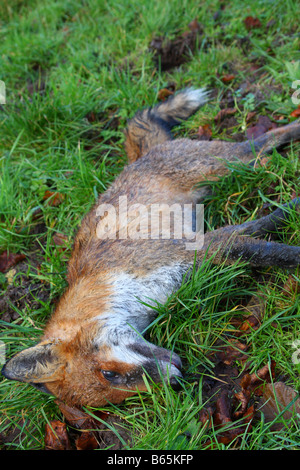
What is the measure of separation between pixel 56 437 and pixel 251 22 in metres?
5.43

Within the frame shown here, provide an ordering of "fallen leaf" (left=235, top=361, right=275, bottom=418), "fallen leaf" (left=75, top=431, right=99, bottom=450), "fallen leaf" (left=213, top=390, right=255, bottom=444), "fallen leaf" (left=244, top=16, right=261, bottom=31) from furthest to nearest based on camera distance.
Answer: "fallen leaf" (left=244, top=16, right=261, bottom=31) → "fallen leaf" (left=75, top=431, right=99, bottom=450) → "fallen leaf" (left=235, top=361, right=275, bottom=418) → "fallen leaf" (left=213, top=390, right=255, bottom=444)

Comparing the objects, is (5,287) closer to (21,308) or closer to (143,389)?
(21,308)

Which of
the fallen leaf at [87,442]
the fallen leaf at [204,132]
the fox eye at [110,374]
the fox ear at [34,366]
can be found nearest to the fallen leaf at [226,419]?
the fox eye at [110,374]

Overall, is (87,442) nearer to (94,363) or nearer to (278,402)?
(94,363)

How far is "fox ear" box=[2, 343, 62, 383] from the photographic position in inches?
126

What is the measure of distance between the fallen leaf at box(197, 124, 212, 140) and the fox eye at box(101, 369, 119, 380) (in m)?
3.00

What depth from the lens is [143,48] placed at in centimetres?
598

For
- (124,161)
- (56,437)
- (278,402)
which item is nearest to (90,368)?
(56,437)

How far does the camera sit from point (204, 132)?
495 centimetres

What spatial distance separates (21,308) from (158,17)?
4557 millimetres

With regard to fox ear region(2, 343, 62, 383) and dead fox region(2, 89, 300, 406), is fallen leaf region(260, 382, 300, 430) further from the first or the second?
fox ear region(2, 343, 62, 383)

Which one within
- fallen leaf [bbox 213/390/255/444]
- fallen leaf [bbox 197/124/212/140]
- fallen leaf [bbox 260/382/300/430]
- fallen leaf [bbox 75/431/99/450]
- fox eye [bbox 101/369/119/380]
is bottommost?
fallen leaf [bbox 75/431/99/450]

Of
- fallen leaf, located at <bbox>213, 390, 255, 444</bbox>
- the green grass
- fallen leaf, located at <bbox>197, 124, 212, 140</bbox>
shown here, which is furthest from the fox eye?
fallen leaf, located at <bbox>197, 124, 212, 140</bbox>

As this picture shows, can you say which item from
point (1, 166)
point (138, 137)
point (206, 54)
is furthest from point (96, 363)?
point (206, 54)
